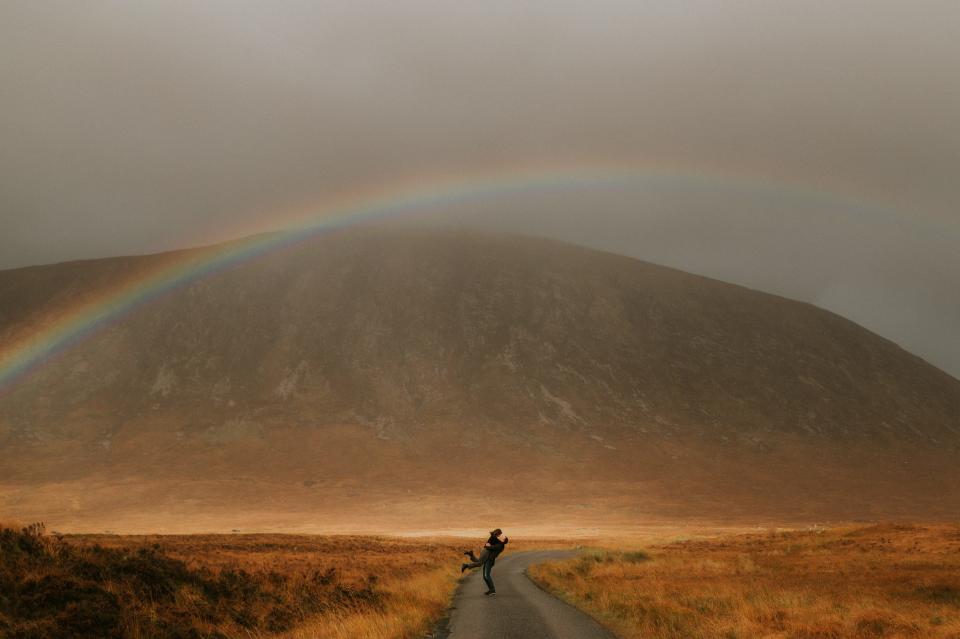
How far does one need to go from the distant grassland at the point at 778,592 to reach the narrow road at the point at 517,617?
26.5 inches

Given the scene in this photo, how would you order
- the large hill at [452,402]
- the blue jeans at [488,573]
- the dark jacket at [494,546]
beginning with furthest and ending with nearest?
the large hill at [452,402], the dark jacket at [494,546], the blue jeans at [488,573]

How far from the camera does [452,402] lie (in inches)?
5438

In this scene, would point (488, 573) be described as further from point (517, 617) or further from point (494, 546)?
point (517, 617)

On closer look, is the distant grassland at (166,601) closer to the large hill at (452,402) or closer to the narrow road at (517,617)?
the narrow road at (517,617)

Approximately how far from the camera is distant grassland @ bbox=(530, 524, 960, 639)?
13281 mm

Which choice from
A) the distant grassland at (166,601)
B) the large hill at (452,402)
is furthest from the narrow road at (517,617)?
the large hill at (452,402)

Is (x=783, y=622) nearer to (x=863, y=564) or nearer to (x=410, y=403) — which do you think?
(x=863, y=564)

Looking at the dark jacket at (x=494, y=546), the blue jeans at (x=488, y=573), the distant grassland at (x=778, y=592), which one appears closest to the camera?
the distant grassland at (x=778, y=592)

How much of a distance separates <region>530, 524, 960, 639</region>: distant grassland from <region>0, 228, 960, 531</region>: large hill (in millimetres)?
62879

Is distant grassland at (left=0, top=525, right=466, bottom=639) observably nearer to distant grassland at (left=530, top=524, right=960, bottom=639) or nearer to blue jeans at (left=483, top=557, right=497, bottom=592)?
blue jeans at (left=483, top=557, right=497, bottom=592)

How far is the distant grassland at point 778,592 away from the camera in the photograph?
13.3m

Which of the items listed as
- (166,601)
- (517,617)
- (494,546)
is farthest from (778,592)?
(166,601)

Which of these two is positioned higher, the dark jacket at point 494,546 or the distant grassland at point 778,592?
the dark jacket at point 494,546

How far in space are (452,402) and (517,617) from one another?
123479 mm
